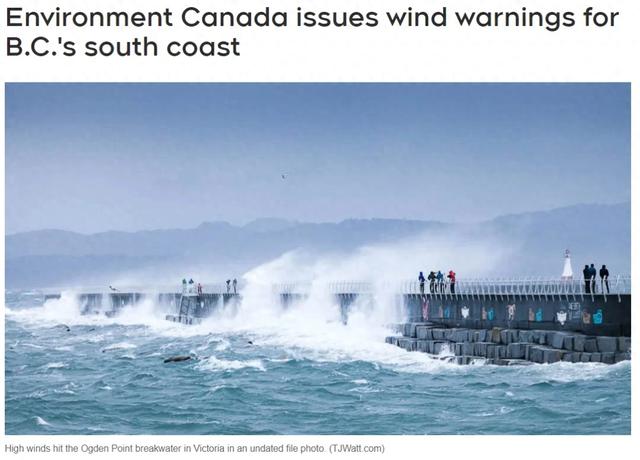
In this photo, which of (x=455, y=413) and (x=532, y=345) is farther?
(x=532, y=345)

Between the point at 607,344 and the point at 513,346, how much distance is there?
3.63m

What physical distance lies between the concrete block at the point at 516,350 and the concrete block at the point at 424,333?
222 inches

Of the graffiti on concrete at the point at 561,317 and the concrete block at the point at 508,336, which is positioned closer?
the graffiti on concrete at the point at 561,317

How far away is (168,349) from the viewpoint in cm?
4497

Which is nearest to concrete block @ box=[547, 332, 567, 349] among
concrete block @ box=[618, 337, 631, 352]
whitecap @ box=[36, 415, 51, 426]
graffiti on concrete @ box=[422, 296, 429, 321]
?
concrete block @ box=[618, 337, 631, 352]

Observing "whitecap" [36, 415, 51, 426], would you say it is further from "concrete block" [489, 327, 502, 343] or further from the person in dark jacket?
the person in dark jacket

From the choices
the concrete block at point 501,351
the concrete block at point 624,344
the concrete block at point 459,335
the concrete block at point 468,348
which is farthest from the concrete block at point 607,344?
the concrete block at point 459,335

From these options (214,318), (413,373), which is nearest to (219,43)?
(413,373)

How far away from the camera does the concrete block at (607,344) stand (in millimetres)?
30734

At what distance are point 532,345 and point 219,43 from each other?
17118 millimetres

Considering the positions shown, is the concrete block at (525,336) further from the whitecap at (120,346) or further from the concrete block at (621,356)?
the whitecap at (120,346)

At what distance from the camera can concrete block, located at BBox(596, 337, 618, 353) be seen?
30.7 metres
